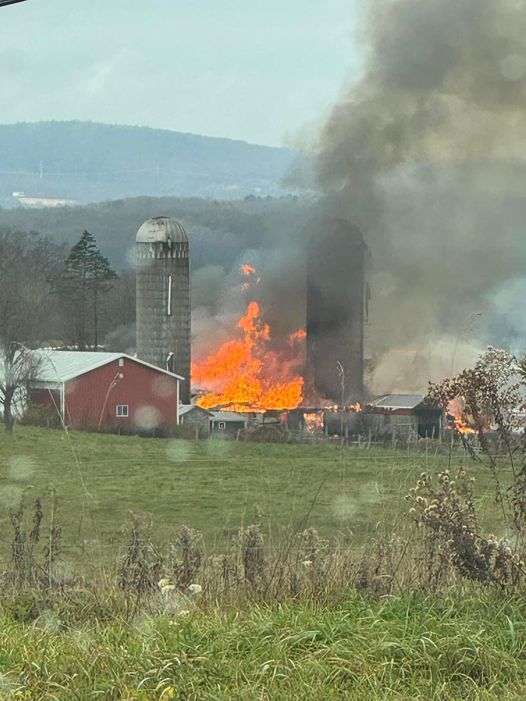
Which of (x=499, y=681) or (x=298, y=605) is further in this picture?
(x=298, y=605)

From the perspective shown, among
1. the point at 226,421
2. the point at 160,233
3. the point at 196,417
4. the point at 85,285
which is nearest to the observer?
the point at 196,417

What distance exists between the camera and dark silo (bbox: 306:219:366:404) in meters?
30.1

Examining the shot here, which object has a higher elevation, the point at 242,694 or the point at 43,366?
the point at 43,366

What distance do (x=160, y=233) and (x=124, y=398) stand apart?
24.8 ft

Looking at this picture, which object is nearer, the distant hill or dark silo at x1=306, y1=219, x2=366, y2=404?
dark silo at x1=306, y1=219, x2=366, y2=404

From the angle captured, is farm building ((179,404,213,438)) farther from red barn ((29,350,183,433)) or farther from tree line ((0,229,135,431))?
tree line ((0,229,135,431))

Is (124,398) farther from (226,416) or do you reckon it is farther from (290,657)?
(290,657)

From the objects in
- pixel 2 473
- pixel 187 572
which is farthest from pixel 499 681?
pixel 2 473

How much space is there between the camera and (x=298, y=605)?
406 centimetres

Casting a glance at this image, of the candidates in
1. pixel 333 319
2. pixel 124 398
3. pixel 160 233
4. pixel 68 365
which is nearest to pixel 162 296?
pixel 160 233

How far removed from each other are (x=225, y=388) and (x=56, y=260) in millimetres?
6566

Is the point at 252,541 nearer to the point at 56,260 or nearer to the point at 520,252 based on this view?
the point at 56,260

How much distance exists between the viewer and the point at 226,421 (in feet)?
87.6

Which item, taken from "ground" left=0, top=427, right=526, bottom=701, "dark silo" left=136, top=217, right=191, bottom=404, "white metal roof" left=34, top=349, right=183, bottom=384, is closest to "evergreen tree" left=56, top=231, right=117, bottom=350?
"dark silo" left=136, top=217, right=191, bottom=404
